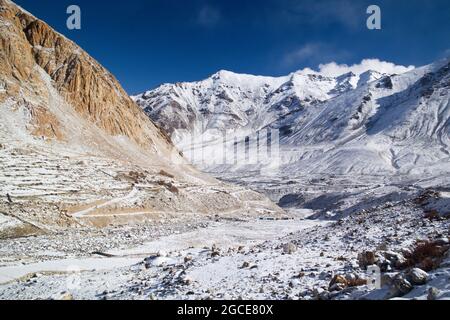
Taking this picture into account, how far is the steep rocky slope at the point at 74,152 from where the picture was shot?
124 ft

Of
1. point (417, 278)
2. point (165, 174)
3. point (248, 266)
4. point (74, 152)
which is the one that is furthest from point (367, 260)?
point (165, 174)

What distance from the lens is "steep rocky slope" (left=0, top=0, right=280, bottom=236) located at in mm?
37656

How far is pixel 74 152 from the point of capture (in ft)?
172

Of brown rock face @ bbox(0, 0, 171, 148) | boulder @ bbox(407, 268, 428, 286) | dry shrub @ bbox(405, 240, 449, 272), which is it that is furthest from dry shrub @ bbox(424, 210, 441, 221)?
brown rock face @ bbox(0, 0, 171, 148)

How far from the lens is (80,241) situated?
28.8m

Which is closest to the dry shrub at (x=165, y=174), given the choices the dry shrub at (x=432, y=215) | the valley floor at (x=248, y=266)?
the valley floor at (x=248, y=266)

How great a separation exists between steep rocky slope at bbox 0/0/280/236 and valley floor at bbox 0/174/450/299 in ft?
31.3

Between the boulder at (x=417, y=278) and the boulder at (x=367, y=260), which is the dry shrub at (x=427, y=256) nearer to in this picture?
the boulder at (x=367, y=260)

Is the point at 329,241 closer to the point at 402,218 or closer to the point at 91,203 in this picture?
the point at 402,218

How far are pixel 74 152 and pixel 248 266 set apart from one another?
145 feet

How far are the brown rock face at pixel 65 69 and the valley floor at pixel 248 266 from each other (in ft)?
138

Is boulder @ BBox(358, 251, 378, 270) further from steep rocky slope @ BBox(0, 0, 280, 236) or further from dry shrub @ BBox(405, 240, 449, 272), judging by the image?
steep rocky slope @ BBox(0, 0, 280, 236)
